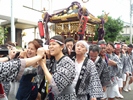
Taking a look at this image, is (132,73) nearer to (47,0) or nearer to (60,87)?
(60,87)

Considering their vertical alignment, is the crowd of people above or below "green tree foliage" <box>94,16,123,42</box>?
below

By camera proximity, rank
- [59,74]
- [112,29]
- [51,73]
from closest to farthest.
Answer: [59,74] → [51,73] → [112,29]

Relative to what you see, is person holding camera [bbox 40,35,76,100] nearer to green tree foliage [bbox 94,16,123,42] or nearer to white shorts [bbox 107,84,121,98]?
white shorts [bbox 107,84,121,98]

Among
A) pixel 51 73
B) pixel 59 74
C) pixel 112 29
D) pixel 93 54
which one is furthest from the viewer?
pixel 112 29

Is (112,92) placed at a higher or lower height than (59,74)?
lower

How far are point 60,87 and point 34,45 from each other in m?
0.76

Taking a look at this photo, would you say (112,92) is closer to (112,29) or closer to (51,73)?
(51,73)

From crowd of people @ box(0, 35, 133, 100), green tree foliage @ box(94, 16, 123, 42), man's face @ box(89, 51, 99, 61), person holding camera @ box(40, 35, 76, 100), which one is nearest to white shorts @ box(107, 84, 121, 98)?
crowd of people @ box(0, 35, 133, 100)

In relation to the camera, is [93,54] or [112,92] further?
[112,92]

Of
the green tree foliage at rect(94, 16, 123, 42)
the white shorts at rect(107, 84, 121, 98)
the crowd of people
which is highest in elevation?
the green tree foliage at rect(94, 16, 123, 42)

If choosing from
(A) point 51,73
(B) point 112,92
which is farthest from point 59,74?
Result: (B) point 112,92

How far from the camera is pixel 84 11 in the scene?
794 cm

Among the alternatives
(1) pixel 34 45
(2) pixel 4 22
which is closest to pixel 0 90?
(1) pixel 34 45

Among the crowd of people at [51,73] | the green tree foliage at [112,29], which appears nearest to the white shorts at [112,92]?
the crowd of people at [51,73]
